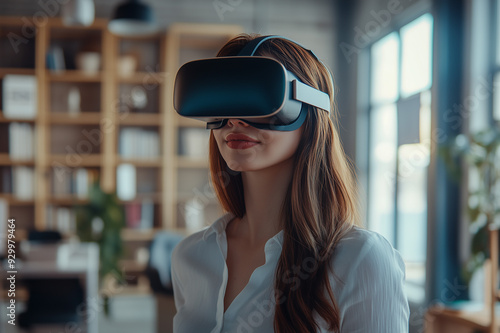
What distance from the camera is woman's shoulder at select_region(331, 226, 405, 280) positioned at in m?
0.82

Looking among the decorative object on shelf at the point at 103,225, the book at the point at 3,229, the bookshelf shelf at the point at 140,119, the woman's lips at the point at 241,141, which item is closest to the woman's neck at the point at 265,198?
the woman's lips at the point at 241,141

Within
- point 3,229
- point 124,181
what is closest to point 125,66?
point 124,181

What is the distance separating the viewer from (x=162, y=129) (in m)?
5.66

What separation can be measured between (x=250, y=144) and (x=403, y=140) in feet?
12.8

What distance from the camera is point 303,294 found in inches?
33.8

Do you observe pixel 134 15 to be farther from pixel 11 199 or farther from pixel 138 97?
pixel 11 199

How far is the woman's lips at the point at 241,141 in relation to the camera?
87cm

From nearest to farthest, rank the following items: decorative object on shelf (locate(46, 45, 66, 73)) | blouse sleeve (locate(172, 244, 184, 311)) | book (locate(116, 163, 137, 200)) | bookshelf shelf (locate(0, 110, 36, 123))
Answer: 1. blouse sleeve (locate(172, 244, 184, 311))
2. bookshelf shelf (locate(0, 110, 36, 123))
3. decorative object on shelf (locate(46, 45, 66, 73))
4. book (locate(116, 163, 137, 200))

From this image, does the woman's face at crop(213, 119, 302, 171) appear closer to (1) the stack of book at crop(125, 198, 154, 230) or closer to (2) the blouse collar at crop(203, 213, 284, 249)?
(2) the blouse collar at crop(203, 213, 284, 249)

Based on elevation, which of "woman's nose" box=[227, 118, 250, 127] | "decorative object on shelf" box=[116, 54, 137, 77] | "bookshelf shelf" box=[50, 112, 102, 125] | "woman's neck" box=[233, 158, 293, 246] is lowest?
"woman's neck" box=[233, 158, 293, 246]

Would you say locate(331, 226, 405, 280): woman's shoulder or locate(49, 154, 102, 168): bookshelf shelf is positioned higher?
locate(49, 154, 102, 168): bookshelf shelf

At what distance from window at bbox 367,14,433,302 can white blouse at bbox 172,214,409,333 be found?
3.02m

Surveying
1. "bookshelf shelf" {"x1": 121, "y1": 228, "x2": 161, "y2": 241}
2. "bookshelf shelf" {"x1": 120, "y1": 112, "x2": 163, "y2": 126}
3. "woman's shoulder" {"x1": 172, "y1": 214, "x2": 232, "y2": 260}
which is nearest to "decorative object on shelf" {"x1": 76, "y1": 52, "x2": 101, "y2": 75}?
"bookshelf shelf" {"x1": 120, "y1": 112, "x2": 163, "y2": 126}

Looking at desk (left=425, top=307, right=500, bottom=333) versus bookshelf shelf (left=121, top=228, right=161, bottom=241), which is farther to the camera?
bookshelf shelf (left=121, top=228, right=161, bottom=241)
